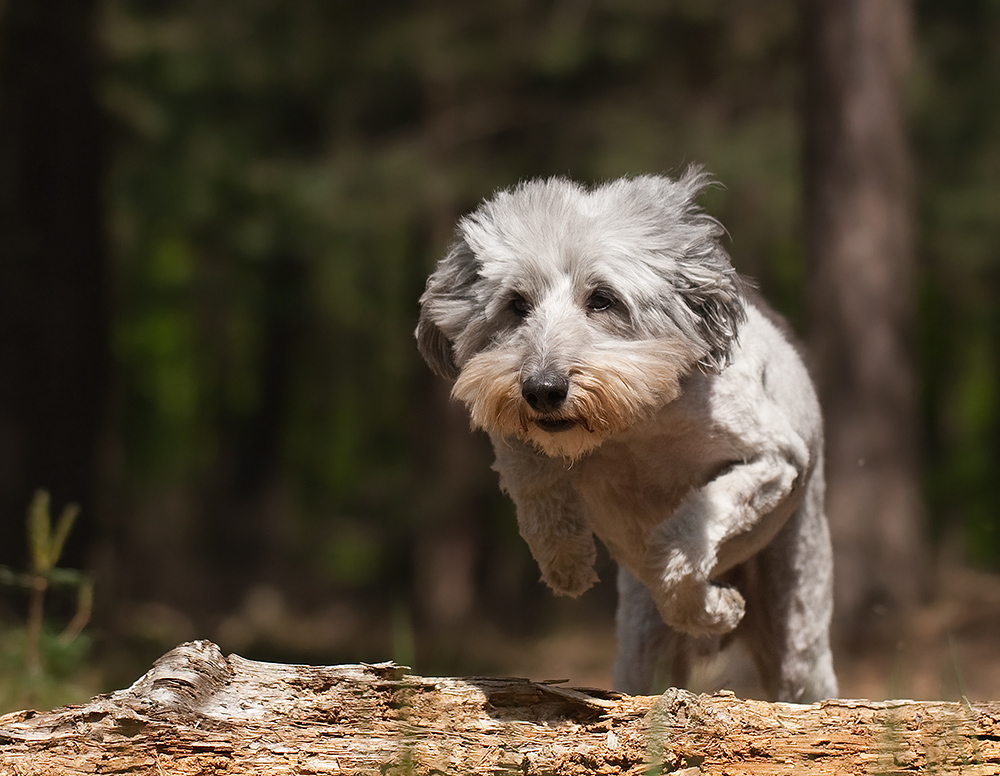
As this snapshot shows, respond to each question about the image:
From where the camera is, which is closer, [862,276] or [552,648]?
[862,276]

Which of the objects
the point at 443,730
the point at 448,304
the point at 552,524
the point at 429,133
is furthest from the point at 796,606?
the point at 429,133

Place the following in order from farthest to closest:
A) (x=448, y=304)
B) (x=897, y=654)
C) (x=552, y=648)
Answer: (x=552, y=648), (x=897, y=654), (x=448, y=304)

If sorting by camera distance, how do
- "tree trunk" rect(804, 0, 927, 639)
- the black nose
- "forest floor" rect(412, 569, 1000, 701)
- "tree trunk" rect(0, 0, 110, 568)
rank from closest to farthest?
the black nose
"forest floor" rect(412, 569, 1000, 701)
"tree trunk" rect(0, 0, 110, 568)
"tree trunk" rect(804, 0, 927, 639)

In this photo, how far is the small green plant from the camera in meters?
4.32

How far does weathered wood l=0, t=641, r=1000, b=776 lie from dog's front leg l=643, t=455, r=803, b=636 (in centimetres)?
52

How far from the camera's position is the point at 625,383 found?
3742 millimetres

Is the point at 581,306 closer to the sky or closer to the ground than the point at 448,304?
closer to the ground

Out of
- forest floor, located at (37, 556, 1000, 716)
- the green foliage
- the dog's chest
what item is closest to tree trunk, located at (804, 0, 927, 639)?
forest floor, located at (37, 556, 1000, 716)

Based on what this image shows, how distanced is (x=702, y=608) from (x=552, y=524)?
55cm

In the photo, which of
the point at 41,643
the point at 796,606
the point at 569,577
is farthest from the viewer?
the point at 41,643

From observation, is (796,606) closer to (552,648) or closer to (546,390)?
(546,390)

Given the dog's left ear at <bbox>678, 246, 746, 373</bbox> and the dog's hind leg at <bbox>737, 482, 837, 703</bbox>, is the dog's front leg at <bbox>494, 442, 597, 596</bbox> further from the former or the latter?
the dog's hind leg at <bbox>737, 482, 837, 703</bbox>

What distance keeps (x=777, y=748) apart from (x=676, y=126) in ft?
40.4

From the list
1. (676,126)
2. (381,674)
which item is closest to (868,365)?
(676,126)
